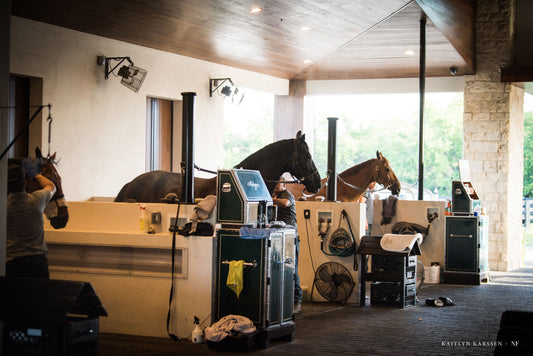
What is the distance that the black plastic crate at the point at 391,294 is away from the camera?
28.0 feet

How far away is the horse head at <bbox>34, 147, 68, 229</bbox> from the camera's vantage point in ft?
17.6

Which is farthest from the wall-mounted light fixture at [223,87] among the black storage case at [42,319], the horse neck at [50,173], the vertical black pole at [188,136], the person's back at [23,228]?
the black storage case at [42,319]

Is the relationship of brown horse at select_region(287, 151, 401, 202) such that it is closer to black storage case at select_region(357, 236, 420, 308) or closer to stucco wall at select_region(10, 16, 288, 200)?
black storage case at select_region(357, 236, 420, 308)

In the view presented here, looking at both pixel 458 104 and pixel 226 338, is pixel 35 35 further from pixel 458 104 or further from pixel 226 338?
pixel 458 104

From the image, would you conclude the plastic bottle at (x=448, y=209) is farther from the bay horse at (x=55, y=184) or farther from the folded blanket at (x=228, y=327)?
the bay horse at (x=55, y=184)

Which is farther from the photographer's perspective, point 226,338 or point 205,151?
point 205,151

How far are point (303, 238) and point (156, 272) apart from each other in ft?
10.1

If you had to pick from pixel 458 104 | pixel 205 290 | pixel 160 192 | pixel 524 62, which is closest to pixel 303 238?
pixel 160 192

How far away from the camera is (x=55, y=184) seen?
214 inches

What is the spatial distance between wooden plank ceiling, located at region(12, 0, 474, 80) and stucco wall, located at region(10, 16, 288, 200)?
23cm

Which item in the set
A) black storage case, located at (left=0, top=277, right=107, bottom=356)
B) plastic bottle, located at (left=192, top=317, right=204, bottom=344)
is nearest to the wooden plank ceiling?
plastic bottle, located at (left=192, top=317, right=204, bottom=344)

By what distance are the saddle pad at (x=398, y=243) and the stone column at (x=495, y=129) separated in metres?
6.48

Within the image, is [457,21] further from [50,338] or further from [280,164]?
[50,338]

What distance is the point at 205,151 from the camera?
13.8 metres
